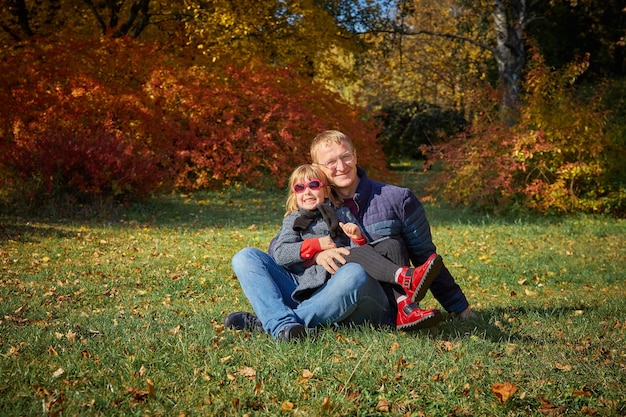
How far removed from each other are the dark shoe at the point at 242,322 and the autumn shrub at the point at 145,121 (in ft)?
24.1

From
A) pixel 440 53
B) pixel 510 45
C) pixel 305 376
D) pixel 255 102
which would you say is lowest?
pixel 305 376

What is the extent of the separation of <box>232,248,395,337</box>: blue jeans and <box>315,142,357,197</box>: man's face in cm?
66

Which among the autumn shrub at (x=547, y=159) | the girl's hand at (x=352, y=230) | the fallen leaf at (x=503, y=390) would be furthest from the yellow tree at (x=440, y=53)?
the fallen leaf at (x=503, y=390)

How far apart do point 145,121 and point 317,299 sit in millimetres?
10750

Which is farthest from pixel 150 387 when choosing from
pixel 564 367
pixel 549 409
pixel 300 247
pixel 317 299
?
pixel 564 367

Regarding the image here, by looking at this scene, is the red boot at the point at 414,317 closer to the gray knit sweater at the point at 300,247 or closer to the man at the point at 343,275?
the man at the point at 343,275

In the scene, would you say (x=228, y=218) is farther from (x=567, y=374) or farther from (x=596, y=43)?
(x=596, y=43)

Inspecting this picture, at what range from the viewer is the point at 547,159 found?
11.3m

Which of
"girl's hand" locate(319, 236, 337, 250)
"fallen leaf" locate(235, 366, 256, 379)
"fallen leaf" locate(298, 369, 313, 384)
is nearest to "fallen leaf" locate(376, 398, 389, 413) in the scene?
"fallen leaf" locate(298, 369, 313, 384)

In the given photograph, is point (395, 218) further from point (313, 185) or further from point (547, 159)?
point (547, 159)

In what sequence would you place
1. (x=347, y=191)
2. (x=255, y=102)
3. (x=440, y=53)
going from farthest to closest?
(x=440, y=53) → (x=255, y=102) → (x=347, y=191)

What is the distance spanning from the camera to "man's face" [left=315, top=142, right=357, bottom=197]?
13.4 feet

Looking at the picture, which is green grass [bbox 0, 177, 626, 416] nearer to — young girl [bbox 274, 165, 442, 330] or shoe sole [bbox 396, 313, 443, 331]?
shoe sole [bbox 396, 313, 443, 331]

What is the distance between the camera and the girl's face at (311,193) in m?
3.96
